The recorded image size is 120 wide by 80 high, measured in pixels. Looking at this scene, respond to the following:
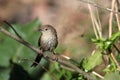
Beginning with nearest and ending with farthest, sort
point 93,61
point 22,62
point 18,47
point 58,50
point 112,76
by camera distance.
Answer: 1. point 112,76
2. point 93,61
3. point 22,62
4. point 18,47
5. point 58,50

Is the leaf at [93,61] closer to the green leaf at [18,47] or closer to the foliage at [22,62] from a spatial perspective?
the foliage at [22,62]

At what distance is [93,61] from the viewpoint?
155 inches

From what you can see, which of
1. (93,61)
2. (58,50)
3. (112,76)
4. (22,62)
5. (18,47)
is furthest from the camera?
(58,50)

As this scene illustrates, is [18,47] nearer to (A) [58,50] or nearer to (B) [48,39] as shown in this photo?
(B) [48,39]

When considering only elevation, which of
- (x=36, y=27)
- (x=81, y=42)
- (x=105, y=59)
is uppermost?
(x=105, y=59)

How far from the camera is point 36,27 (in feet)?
16.8

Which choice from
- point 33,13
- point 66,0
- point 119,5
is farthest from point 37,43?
point 33,13

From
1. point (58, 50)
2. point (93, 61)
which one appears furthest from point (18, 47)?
point (93, 61)

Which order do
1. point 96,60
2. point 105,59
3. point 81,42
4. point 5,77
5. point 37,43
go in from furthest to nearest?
point 81,42, point 37,43, point 5,77, point 105,59, point 96,60

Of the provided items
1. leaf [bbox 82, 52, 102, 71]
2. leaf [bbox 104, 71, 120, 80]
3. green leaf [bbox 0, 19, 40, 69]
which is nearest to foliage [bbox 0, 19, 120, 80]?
green leaf [bbox 0, 19, 40, 69]

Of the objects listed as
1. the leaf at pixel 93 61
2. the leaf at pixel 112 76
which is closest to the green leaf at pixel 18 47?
the leaf at pixel 93 61

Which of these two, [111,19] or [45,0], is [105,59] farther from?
[45,0]

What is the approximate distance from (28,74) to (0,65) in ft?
0.87

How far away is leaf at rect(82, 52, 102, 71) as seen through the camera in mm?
3914
